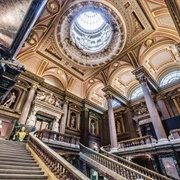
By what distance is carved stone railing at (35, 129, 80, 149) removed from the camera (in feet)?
24.2

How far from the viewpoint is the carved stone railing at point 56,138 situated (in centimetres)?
737

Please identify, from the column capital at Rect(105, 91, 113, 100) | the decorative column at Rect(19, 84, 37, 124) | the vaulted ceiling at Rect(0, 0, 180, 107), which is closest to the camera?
the vaulted ceiling at Rect(0, 0, 180, 107)

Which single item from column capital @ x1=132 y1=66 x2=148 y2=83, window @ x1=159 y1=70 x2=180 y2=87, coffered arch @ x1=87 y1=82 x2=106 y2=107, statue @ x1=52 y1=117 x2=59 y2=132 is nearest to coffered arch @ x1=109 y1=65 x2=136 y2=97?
coffered arch @ x1=87 y1=82 x2=106 y2=107

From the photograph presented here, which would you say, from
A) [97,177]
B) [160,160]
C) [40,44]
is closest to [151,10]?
[40,44]

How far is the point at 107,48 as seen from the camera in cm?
1295

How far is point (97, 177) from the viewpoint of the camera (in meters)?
9.67

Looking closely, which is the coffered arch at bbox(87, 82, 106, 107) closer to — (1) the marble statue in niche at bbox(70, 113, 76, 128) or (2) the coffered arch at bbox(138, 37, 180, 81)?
(1) the marble statue in niche at bbox(70, 113, 76, 128)

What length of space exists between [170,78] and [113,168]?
11.4 meters

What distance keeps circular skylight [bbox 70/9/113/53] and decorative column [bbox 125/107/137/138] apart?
7.55 meters

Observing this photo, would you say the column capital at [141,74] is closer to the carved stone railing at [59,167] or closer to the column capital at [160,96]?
the column capital at [160,96]

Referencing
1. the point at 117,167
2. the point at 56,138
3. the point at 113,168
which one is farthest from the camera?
the point at 56,138

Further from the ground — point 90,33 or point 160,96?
point 90,33

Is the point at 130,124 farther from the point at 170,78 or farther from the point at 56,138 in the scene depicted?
the point at 56,138

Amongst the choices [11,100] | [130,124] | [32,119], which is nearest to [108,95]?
[130,124]
